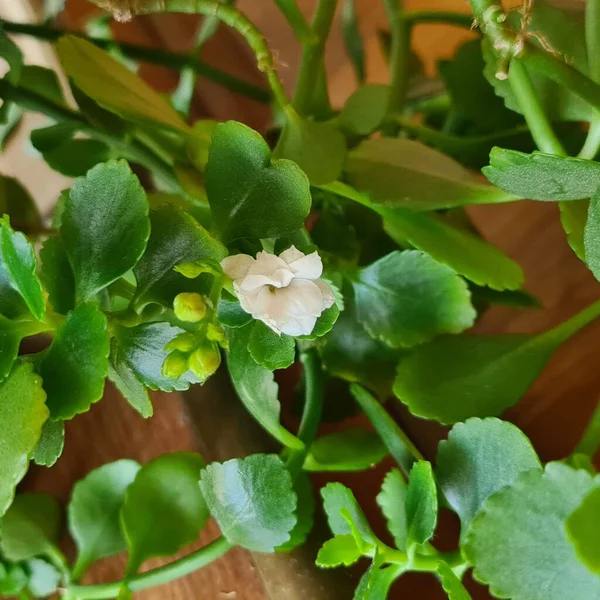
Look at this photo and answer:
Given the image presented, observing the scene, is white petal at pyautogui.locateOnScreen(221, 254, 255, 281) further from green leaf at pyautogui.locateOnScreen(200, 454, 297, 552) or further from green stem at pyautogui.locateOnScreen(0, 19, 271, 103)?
green stem at pyautogui.locateOnScreen(0, 19, 271, 103)

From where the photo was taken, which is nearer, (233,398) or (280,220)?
(280,220)

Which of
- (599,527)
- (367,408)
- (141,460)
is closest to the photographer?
(599,527)

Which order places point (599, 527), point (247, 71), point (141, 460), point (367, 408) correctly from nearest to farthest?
point (599, 527) → point (367, 408) → point (141, 460) → point (247, 71)

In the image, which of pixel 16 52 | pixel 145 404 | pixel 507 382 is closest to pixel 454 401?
pixel 507 382

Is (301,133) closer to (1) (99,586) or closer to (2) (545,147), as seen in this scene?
(2) (545,147)

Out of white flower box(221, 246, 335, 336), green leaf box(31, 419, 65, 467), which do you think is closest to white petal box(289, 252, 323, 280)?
white flower box(221, 246, 335, 336)

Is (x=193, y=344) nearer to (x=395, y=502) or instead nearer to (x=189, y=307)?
(x=189, y=307)
